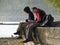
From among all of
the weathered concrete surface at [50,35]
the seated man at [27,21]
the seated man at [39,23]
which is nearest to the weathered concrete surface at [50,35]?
the weathered concrete surface at [50,35]

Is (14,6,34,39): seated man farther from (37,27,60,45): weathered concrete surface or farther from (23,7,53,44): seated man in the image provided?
(37,27,60,45): weathered concrete surface

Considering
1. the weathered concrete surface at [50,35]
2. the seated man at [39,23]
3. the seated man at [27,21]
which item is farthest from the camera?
Answer: the seated man at [27,21]

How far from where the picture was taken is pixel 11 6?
33.8m

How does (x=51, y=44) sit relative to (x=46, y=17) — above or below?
below

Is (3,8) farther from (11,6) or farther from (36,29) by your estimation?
(36,29)

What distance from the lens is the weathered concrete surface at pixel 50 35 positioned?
9570 mm

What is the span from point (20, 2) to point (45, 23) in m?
20.1

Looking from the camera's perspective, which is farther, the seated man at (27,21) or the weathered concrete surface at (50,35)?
the seated man at (27,21)

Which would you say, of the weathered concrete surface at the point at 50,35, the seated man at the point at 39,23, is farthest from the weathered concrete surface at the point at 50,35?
the seated man at the point at 39,23

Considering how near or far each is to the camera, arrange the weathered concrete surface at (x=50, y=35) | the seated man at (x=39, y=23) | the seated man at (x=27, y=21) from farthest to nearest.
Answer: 1. the seated man at (x=27, y=21)
2. the seated man at (x=39, y=23)
3. the weathered concrete surface at (x=50, y=35)

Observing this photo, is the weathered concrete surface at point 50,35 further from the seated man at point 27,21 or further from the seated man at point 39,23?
the seated man at point 27,21

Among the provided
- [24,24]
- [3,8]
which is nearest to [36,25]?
[24,24]

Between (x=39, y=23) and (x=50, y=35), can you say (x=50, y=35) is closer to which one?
(x=50, y=35)

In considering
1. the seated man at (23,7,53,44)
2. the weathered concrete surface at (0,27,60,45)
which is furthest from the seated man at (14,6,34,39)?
the weathered concrete surface at (0,27,60,45)
